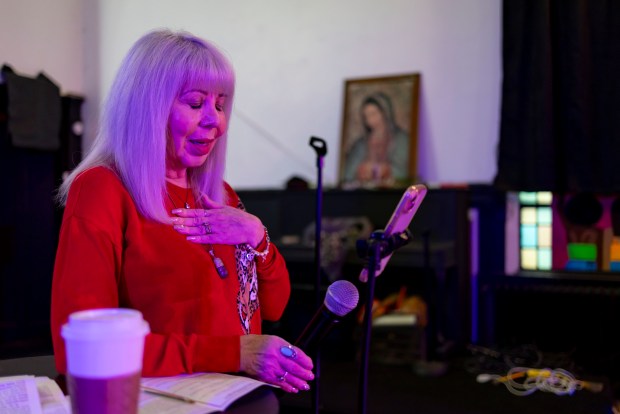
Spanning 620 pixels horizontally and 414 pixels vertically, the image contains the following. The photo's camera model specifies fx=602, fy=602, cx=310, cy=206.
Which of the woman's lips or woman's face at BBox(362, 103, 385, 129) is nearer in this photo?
the woman's lips

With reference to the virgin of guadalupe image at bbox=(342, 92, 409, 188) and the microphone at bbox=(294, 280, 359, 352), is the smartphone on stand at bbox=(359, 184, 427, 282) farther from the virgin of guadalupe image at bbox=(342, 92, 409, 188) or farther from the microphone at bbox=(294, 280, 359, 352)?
the virgin of guadalupe image at bbox=(342, 92, 409, 188)

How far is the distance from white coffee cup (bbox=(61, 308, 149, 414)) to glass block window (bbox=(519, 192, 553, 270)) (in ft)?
11.7

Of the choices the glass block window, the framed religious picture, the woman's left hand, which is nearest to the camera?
the woman's left hand

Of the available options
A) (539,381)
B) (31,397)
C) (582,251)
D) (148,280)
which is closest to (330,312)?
(148,280)

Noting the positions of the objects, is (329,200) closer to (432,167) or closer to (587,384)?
(432,167)

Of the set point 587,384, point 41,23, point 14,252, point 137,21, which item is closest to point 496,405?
point 587,384

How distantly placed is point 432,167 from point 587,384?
167 centimetres

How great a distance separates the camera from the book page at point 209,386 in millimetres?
914

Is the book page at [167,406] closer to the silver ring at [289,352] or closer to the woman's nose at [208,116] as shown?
the silver ring at [289,352]

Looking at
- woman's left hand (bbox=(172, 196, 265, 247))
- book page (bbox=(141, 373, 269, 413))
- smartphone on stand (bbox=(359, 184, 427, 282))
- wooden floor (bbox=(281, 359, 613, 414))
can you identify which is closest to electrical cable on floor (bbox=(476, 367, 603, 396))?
wooden floor (bbox=(281, 359, 613, 414))

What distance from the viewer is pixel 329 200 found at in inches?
161

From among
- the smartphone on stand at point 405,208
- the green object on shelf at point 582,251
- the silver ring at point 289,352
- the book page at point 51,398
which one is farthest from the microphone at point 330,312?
the green object on shelf at point 582,251

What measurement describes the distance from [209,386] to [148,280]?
0.32 meters

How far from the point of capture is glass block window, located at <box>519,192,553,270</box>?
12.6ft
